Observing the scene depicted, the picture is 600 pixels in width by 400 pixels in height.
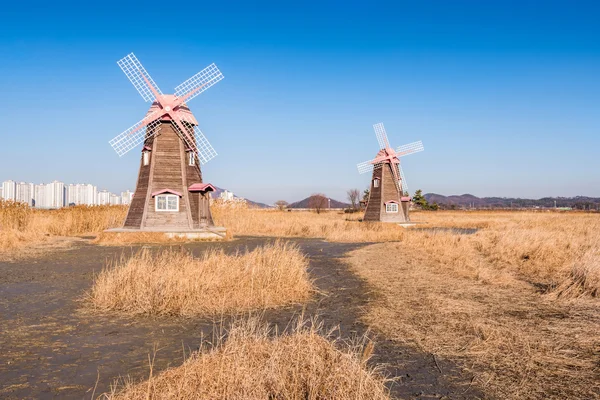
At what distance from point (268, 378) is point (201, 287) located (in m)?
5.70

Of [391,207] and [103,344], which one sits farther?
[391,207]

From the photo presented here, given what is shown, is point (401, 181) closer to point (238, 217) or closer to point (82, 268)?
point (238, 217)

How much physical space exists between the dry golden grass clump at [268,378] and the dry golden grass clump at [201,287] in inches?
132

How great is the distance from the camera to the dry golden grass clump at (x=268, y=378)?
169 inches

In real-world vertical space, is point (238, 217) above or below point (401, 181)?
below

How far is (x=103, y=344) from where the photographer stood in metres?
7.04

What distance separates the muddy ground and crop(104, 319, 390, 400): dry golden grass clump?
0.83 metres

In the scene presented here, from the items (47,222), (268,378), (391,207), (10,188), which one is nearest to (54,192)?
(10,188)

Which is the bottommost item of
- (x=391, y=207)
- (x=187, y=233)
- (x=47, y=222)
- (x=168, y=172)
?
(x=187, y=233)

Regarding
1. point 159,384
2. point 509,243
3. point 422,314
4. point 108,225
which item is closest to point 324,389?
point 159,384

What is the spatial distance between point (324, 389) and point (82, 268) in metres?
12.9

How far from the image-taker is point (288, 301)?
1030 centimetres

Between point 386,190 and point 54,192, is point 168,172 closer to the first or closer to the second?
point 386,190

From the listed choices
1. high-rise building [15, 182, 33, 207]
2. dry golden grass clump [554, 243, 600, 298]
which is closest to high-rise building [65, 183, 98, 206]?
high-rise building [15, 182, 33, 207]
